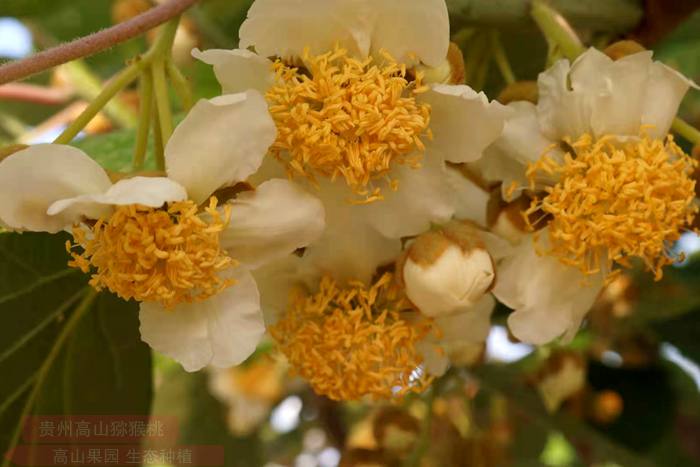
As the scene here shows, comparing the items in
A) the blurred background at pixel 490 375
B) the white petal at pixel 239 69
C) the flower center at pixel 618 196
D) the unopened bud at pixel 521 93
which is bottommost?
the blurred background at pixel 490 375

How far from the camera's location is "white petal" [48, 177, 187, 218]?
568 millimetres

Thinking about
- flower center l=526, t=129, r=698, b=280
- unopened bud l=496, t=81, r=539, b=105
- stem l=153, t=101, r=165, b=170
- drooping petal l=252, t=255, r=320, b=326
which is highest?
stem l=153, t=101, r=165, b=170

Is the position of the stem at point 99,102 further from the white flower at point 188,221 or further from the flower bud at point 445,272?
the flower bud at point 445,272

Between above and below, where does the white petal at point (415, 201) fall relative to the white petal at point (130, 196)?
below

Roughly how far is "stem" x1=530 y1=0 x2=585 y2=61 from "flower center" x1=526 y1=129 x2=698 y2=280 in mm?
64

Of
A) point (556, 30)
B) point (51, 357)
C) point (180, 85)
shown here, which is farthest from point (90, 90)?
point (556, 30)

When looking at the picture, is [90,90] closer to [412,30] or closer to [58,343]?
[58,343]

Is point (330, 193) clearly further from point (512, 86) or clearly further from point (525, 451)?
point (525, 451)

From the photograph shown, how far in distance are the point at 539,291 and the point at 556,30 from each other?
7.1 inches

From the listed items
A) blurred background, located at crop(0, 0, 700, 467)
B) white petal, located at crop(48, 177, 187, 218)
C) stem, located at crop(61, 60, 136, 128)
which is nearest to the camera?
white petal, located at crop(48, 177, 187, 218)

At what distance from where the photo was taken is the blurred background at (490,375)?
947 mm

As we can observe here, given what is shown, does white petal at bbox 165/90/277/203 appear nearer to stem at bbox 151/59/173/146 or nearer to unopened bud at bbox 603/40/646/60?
stem at bbox 151/59/173/146

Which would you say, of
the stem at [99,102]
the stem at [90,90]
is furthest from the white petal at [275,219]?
the stem at [90,90]

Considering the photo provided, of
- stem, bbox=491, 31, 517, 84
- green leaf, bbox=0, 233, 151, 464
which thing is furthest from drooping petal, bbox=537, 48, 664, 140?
green leaf, bbox=0, 233, 151, 464
